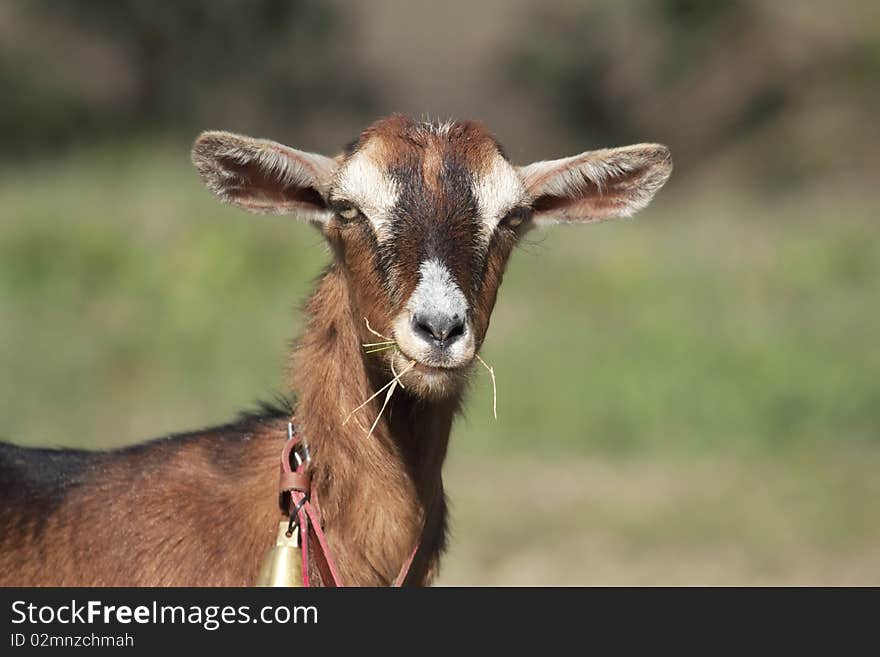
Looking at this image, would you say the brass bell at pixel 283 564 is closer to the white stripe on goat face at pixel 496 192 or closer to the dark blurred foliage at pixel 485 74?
the white stripe on goat face at pixel 496 192

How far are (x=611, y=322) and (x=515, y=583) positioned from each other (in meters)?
5.24

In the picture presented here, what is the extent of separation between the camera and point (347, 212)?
16.0 ft

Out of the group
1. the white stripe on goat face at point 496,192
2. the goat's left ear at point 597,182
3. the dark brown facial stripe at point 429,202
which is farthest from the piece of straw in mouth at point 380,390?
the goat's left ear at point 597,182

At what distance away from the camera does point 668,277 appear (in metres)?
14.5

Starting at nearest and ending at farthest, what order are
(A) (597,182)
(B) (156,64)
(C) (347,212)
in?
(C) (347,212), (A) (597,182), (B) (156,64)

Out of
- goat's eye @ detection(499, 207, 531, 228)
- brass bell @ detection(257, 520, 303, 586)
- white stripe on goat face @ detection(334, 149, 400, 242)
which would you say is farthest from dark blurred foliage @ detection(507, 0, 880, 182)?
brass bell @ detection(257, 520, 303, 586)

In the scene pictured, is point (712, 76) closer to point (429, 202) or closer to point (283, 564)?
point (429, 202)

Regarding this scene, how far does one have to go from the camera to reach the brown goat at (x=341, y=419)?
4688 millimetres

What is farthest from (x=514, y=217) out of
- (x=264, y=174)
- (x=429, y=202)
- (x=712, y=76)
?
(x=712, y=76)

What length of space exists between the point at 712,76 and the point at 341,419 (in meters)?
22.2

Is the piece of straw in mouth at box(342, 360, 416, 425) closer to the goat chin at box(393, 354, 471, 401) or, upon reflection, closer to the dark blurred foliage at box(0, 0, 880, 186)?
the goat chin at box(393, 354, 471, 401)

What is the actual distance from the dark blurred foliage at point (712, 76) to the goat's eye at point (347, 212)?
20.3 m

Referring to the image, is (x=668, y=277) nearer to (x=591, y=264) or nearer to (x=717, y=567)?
(x=591, y=264)

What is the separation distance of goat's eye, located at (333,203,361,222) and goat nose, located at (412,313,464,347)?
1.99 feet
